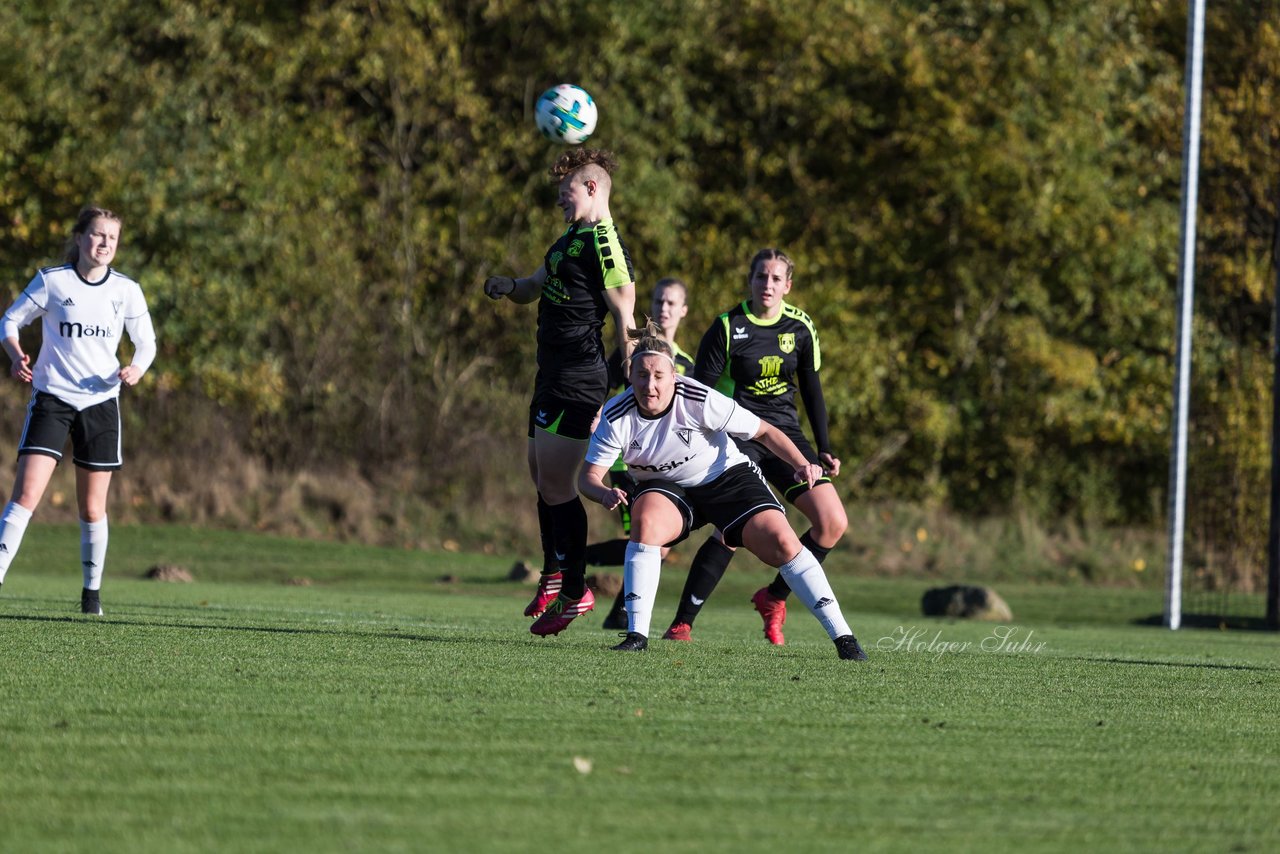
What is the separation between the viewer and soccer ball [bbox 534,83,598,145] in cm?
927

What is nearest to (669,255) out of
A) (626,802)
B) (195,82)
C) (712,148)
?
(712,148)

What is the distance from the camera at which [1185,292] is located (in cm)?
1650

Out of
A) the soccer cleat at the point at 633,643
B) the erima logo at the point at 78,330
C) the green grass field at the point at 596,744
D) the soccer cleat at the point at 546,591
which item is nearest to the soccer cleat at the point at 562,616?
the green grass field at the point at 596,744

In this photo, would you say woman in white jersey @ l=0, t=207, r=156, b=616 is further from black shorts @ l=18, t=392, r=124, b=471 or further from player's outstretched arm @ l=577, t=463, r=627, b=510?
player's outstretched arm @ l=577, t=463, r=627, b=510

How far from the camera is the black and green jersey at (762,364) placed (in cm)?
923

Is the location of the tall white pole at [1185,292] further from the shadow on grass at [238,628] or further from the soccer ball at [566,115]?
the shadow on grass at [238,628]

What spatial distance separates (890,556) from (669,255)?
213 inches

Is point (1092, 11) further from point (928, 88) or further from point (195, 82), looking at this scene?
point (195, 82)

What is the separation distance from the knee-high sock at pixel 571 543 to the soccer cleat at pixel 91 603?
2.61 metres

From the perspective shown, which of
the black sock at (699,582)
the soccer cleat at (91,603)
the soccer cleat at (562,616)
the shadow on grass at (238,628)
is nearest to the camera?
the soccer cleat at (562,616)

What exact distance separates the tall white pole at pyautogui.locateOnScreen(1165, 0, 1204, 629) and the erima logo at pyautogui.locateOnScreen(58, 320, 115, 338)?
10864 millimetres

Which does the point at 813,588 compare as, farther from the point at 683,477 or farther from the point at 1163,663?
the point at 1163,663

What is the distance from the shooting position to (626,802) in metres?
4.05

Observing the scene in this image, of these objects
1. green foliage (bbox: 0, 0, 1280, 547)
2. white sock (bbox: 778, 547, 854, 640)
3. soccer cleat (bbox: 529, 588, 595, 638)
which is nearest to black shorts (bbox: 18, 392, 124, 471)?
soccer cleat (bbox: 529, 588, 595, 638)
